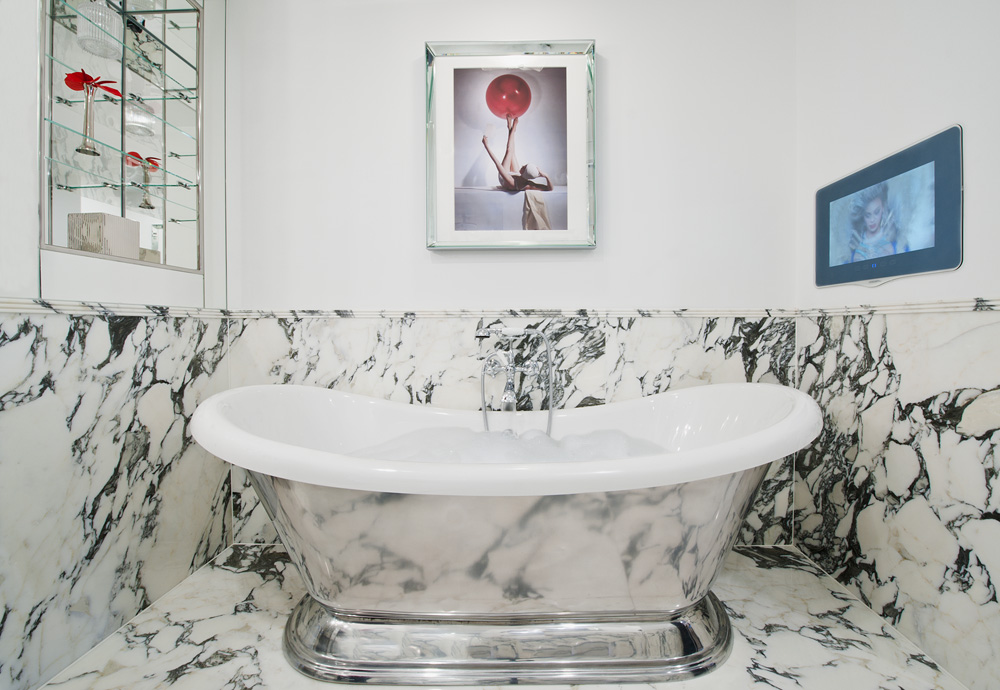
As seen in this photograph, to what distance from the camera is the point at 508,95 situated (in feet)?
5.45

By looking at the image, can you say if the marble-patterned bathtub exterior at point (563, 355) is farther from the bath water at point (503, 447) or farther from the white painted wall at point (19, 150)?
the white painted wall at point (19, 150)

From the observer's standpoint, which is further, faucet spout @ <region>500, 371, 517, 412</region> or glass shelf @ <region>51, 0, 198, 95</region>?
faucet spout @ <region>500, 371, 517, 412</region>

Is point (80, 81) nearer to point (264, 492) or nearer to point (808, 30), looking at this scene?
point (264, 492)

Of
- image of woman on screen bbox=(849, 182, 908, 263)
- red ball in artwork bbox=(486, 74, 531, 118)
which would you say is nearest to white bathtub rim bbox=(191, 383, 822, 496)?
image of woman on screen bbox=(849, 182, 908, 263)

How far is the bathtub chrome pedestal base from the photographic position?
1.04m

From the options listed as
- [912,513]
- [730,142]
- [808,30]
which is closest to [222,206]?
[730,142]

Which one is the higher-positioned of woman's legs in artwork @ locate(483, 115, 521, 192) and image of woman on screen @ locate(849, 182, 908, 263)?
woman's legs in artwork @ locate(483, 115, 521, 192)

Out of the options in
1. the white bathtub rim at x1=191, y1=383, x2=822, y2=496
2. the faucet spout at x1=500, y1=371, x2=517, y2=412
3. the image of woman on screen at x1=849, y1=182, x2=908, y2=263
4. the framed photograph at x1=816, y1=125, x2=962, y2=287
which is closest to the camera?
the white bathtub rim at x1=191, y1=383, x2=822, y2=496

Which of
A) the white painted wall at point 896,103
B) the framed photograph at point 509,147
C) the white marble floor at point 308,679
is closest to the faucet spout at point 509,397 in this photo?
the framed photograph at point 509,147

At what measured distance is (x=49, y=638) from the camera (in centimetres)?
105

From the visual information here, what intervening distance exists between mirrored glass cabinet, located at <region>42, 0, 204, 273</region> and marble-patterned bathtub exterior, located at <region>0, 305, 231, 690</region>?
23cm

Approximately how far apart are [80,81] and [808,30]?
6.98ft

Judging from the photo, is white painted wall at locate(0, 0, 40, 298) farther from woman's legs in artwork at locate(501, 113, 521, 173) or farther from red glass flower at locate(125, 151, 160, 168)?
woman's legs in artwork at locate(501, 113, 521, 173)

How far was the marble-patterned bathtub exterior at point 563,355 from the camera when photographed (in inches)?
66.7
